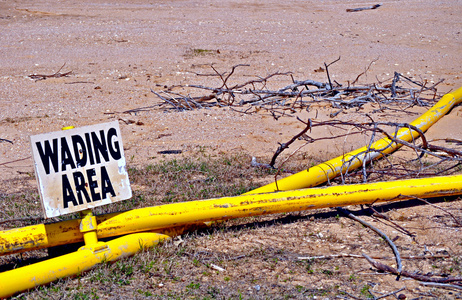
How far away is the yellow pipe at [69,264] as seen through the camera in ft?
8.60

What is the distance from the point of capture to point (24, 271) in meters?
2.66

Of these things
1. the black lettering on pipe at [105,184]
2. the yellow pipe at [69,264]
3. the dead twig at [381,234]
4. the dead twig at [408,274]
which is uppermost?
the black lettering on pipe at [105,184]

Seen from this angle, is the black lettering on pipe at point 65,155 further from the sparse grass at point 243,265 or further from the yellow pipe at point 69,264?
the sparse grass at point 243,265

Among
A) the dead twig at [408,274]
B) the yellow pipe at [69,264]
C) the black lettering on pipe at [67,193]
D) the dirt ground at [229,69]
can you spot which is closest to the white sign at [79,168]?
the black lettering on pipe at [67,193]

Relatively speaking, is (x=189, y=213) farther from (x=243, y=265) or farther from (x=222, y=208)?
Result: (x=243, y=265)

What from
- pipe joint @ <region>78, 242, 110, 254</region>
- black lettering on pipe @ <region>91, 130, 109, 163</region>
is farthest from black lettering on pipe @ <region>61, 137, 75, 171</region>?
pipe joint @ <region>78, 242, 110, 254</region>

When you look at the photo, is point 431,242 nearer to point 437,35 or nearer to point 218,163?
point 218,163

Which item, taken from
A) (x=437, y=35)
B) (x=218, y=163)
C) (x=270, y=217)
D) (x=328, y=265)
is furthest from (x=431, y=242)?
(x=437, y=35)

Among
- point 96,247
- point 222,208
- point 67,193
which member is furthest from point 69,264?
point 222,208

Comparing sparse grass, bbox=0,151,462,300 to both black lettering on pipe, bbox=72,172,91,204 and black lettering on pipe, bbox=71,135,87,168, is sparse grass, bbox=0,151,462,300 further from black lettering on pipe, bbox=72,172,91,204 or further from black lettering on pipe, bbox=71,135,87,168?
black lettering on pipe, bbox=71,135,87,168

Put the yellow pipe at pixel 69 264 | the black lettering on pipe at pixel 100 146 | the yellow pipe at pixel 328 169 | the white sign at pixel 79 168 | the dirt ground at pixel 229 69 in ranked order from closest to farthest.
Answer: the yellow pipe at pixel 69 264
the white sign at pixel 79 168
the black lettering on pipe at pixel 100 146
the dirt ground at pixel 229 69
the yellow pipe at pixel 328 169

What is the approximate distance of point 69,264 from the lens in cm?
276

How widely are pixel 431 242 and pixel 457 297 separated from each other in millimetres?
605

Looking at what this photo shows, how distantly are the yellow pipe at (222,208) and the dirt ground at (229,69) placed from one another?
220 mm
